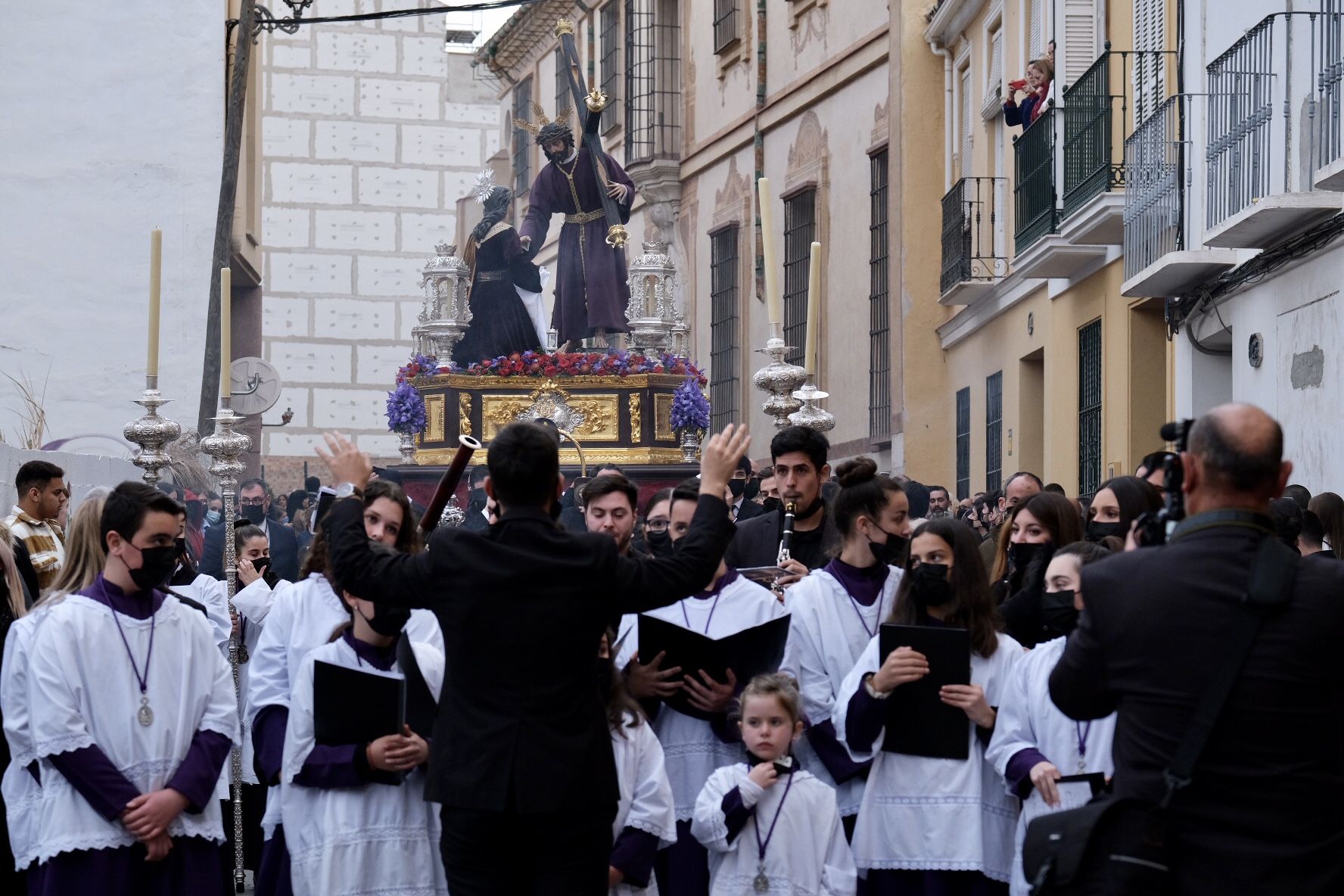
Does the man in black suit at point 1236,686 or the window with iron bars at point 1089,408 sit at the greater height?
the window with iron bars at point 1089,408

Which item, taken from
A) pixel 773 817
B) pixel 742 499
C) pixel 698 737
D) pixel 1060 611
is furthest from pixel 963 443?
pixel 773 817

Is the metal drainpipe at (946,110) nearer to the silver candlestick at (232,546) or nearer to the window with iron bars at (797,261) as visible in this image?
the window with iron bars at (797,261)

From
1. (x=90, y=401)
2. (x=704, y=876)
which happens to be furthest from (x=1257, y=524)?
(x=90, y=401)

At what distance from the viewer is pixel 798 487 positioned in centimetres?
706

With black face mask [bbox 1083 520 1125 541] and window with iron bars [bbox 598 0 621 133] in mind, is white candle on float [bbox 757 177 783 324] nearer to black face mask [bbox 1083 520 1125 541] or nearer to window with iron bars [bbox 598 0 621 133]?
black face mask [bbox 1083 520 1125 541]

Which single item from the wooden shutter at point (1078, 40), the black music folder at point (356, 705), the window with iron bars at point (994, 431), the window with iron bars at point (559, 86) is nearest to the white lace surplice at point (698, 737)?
the black music folder at point (356, 705)

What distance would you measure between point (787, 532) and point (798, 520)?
0.14 metres

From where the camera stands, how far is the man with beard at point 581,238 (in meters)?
17.6

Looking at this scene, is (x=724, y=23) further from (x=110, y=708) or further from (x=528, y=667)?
(x=528, y=667)

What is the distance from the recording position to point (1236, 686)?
151 inches

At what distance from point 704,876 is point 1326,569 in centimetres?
305

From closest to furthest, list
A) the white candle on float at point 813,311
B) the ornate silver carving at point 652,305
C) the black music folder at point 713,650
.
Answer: the black music folder at point 713,650, the white candle on float at point 813,311, the ornate silver carving at point 652,305

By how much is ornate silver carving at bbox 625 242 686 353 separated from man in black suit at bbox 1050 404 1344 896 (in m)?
13.4

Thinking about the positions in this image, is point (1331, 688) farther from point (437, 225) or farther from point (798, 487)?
point (437, 225)
